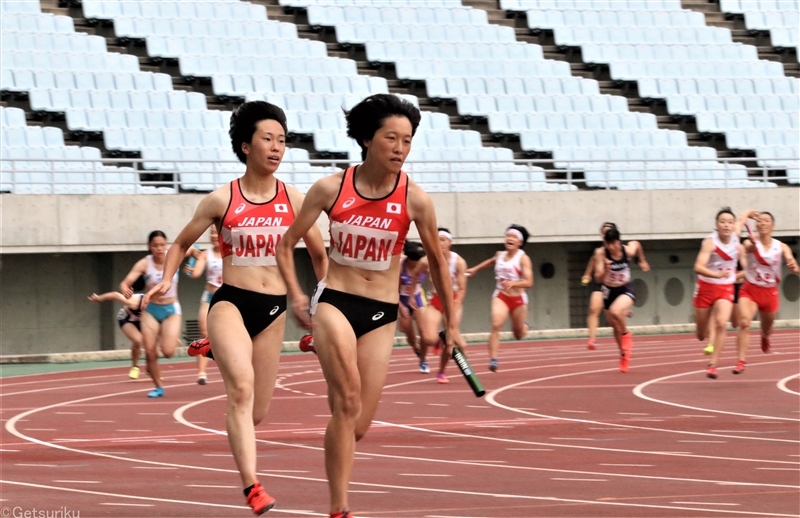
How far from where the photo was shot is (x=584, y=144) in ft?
111

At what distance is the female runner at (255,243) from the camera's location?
7832 mm

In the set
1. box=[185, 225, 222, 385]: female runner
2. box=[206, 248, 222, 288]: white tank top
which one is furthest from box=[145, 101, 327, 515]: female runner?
box=[206, 248, 222, 288]: white tank top

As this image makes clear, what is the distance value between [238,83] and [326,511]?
27.2 meters

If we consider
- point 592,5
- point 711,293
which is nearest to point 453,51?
point 592,5

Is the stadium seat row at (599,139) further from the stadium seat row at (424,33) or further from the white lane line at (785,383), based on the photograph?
the white lane line at (785,383)

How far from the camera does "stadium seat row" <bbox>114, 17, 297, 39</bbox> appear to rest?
1355 inches

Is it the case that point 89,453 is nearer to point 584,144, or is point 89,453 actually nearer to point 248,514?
point 248,514

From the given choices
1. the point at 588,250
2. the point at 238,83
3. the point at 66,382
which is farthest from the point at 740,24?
the point at 66,382

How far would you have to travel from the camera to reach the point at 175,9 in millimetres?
35875

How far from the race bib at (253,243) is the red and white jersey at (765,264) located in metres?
10.6

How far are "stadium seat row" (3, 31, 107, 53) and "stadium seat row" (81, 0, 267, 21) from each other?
1604 millimetres

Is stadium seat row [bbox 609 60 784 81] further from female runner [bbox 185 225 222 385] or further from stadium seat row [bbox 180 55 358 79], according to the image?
female runner [bbox 185 225 222 385]

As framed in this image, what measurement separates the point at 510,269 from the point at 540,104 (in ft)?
56.1

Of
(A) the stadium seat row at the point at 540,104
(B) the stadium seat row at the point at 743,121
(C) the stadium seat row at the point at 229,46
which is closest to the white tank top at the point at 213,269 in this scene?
(C) the stadium seat row at the point at 229,46
